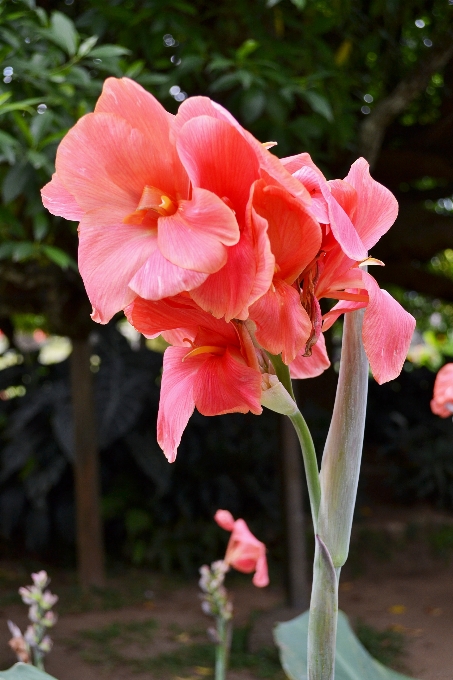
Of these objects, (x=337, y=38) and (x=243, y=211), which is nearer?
(x=243, y=211)

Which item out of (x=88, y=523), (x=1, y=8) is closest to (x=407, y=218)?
(x=88, y=523)

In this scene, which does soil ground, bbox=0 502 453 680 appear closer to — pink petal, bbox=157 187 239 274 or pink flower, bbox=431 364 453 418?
pink flower, bbox=431 364 453 418

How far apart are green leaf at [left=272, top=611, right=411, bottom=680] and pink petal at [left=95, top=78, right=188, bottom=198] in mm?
696

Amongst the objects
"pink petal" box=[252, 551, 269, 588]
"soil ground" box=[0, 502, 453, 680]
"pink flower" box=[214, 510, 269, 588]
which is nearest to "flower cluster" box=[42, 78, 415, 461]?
"pink petal" box=[252, 551, 269, 588]

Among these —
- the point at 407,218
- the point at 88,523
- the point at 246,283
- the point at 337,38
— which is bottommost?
the point at 88,523

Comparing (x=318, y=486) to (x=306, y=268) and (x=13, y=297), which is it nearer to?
(x=306, y=268)

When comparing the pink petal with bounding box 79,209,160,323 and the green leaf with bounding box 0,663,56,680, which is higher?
the pink petal with bounding box 79,209,160,323

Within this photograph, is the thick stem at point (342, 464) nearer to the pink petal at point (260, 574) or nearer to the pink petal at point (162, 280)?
the pink petal at point (162, 280)

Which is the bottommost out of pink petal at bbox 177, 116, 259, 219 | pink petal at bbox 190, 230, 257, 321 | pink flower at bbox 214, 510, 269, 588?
pink flower at bbox 214, 510, 269, 588

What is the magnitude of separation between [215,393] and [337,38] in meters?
3.60

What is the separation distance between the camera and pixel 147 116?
1.53ft

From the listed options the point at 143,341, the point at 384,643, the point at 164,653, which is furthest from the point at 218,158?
the point at 143,341

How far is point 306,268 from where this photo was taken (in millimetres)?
527

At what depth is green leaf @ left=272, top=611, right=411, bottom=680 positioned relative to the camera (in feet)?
3.01
